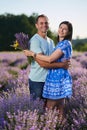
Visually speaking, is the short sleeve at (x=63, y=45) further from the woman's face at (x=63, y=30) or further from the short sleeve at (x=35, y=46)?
the short sleeve at (x=35, y=46)

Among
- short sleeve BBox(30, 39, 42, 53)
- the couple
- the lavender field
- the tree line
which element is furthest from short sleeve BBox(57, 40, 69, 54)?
the tree line

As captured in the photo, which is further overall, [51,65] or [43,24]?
[43,24]

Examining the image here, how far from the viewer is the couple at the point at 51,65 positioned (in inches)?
203

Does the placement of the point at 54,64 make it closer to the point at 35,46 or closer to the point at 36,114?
the point at 35,46

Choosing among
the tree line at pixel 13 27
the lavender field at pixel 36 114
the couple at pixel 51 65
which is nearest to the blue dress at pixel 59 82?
the couple at pixel 51 65

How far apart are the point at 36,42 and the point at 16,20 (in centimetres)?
6497

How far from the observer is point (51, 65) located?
517cm

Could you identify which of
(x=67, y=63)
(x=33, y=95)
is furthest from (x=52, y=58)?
(x=33, y=95)

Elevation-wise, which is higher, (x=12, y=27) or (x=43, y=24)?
(x=43, y=24)

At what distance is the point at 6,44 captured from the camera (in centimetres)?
6372

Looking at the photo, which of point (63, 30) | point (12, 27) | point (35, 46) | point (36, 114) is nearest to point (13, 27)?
point (12, 27)

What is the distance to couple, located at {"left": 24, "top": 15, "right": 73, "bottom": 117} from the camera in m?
5.17

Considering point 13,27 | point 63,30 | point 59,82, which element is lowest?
point 13,27

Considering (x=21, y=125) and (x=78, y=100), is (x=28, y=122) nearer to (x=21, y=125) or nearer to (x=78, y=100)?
(x=21, y=125)
